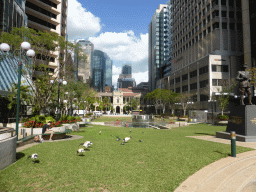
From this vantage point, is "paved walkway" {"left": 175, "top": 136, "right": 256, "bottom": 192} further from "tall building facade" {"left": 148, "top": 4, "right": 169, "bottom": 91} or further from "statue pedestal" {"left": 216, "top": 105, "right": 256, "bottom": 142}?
"tall building facade" {"left": 148, "top": 4, "right": 169, "bottom": 91}


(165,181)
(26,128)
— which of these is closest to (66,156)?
(165,181)

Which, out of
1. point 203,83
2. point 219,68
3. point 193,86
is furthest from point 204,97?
point 219,68

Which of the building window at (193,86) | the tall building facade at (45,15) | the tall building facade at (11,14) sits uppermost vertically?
the tall building facade at (45,15)

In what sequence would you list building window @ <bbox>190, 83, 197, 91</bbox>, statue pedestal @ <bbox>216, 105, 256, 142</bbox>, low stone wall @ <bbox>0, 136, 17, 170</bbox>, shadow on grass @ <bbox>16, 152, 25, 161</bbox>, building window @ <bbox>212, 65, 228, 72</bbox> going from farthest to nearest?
building window @ <bbox>190, 83, 197, 91</bbox> < building window @ <bbox>212, 65, 228, 72</bbox> < statue pedestal @ <bbox>216, 105, 256, 142</bbox> < shadow on grass @ <bbox>16, 152, 25, 161</bbox> < low stone wall @ <bbox>0, 136, 17, 170</bbox>

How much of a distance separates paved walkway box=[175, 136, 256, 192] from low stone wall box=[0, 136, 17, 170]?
5936 millimetres

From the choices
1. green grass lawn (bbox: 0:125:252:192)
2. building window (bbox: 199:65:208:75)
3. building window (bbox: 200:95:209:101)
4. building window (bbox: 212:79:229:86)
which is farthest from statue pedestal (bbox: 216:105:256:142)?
building window (bbox: 199:65:208:75)

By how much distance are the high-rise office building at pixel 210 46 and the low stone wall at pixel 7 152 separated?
47.2m

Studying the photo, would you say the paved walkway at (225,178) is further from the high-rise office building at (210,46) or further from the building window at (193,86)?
the building window at (193,86)

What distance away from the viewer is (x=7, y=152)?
707cm

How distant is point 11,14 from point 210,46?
5126 centimetres

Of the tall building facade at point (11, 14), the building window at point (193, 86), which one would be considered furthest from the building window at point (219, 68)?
the tall building facade at point (11, 14)

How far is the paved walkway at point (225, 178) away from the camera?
5641mm

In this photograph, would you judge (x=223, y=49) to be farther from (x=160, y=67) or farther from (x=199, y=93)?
(x=160, y=67)

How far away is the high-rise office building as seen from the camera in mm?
54938
